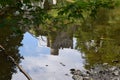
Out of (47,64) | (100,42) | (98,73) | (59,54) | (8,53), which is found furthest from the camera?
(100,42)

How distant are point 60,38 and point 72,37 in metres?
3.34

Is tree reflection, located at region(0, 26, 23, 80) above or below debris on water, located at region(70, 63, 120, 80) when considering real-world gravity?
above

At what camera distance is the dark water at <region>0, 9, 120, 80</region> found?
1692 centimetres

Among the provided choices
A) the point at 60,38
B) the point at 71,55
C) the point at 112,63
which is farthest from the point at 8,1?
the point at 60,38

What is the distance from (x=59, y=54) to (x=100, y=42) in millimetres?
4876

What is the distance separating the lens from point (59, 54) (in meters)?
23.5

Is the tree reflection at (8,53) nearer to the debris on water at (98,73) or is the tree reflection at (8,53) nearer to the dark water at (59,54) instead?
the dark water at (59,54)

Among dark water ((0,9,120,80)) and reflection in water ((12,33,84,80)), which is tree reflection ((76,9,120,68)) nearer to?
dark water ((0,9,120,80))

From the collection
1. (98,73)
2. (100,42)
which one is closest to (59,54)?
(100,42)

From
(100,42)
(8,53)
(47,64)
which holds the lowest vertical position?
(100,42)

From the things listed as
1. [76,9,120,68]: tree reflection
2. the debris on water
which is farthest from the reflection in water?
A: [76,9,120,68]: tree reflection

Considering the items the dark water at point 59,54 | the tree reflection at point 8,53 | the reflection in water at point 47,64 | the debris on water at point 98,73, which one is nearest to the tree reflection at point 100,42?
the dark water at point 59,54

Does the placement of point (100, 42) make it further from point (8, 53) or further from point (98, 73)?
point (8, 53)

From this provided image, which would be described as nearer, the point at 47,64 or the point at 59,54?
the point at 47,64
